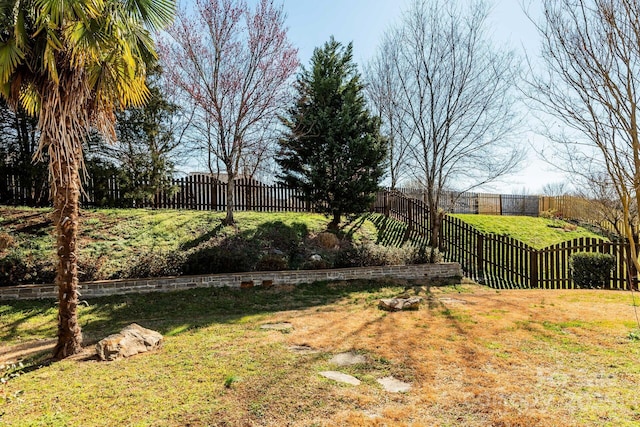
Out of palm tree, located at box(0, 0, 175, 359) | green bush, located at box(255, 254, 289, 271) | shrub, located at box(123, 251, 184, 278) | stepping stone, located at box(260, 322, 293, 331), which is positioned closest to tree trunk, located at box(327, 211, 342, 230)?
Answer: green bush, located at box(255, 254, 289, 271)

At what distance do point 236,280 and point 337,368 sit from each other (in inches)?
183

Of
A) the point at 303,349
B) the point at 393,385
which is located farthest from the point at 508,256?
the point at 393,385

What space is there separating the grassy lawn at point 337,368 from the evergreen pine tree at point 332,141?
16.5 feet

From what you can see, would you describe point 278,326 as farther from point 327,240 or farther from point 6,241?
point 6,241

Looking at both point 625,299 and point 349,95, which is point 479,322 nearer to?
point 625,299

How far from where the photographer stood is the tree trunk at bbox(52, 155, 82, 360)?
432cm

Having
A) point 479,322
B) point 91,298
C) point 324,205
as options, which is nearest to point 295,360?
point 479,322

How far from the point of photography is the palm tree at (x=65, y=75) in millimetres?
3975

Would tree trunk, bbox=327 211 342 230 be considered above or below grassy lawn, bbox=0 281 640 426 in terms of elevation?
above

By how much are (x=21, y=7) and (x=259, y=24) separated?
6743 millimetres

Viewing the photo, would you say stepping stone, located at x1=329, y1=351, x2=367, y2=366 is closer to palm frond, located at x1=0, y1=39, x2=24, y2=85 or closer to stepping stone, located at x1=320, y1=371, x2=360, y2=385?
stepping stone, located at x1=320, y1=371, x2=360, y2=385

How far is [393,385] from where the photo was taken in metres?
3.41

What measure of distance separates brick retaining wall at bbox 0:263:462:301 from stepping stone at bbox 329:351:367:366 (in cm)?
427

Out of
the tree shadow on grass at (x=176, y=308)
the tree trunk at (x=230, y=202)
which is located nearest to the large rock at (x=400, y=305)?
the tree shadow on grass at (x=176, y=308)
